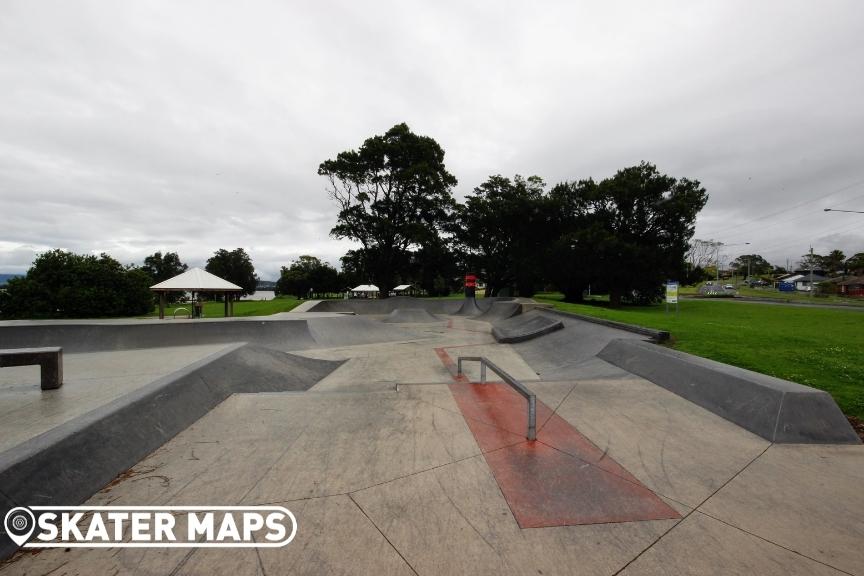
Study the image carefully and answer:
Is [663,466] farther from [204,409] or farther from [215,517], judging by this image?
[204,409]

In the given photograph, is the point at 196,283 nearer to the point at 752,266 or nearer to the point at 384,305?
the point at 384,305

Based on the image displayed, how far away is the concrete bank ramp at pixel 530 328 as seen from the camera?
13.4 m

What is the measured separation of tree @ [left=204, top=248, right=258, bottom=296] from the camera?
216 feet

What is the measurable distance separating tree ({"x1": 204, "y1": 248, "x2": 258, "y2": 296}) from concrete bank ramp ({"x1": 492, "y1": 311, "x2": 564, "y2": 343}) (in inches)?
2541

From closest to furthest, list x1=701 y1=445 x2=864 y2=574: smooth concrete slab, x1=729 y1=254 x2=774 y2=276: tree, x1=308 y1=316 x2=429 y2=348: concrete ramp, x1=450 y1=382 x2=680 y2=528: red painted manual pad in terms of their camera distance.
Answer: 1. x1=701 y1=445 x2=864 y2=574: smooth concrete slab
2. x1=450 y1=382 x2=680 y2=528: red painted manual pad
3. x1=308 y1=316 x2=429 y2=348: concrete ramp
4. x1=729 y1=254 x2=774 y2=276: tree

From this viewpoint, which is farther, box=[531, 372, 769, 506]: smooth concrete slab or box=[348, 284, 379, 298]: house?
box=[348, 284, 379, 298]: house

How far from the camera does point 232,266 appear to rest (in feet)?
221

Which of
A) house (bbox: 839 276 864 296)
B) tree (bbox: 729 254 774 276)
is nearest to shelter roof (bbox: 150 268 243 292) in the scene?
house (bbox: 839 276 864 296)

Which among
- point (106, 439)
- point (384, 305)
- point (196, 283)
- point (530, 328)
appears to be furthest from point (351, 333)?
point (384, 305)

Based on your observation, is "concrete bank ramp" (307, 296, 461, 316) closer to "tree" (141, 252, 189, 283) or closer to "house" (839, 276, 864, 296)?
"tree" (141, 252, 189, 283)

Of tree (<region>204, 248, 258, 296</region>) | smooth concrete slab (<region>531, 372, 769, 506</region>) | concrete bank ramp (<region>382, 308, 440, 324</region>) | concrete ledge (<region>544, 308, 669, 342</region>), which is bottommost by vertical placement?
concrete bank ramp (<region>382, 308, 440, 324</region>)

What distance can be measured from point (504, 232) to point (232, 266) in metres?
56.2

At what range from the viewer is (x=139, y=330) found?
1062cm

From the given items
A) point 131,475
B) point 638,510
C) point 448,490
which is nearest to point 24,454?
point 131,475
